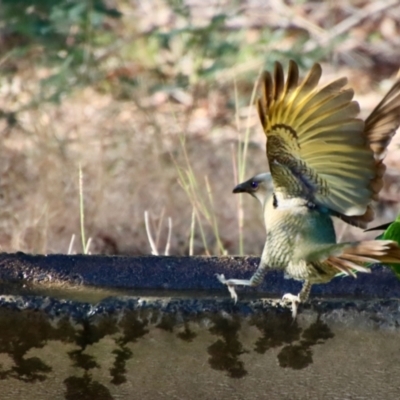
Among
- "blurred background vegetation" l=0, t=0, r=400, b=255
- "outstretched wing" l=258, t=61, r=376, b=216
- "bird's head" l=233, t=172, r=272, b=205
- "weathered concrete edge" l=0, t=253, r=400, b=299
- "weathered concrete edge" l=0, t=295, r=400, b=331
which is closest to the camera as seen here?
"outstretched wing" l=258, t=61, r=376, b=216

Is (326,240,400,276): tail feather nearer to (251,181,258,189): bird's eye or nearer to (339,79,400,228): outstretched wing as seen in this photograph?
(339,79,400,228): outstretched wing

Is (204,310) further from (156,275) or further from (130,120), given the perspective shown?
(130,120)

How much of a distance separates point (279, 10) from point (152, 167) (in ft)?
6.39

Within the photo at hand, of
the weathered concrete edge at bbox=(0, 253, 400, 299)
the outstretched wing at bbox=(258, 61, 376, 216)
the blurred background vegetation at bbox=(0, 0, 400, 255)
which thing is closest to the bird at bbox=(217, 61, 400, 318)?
the outstretched wing at bbox=(258, 61, 376, 216)

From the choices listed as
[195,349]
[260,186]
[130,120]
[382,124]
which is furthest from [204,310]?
[130,120]

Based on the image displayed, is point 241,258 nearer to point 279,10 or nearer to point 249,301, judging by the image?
point 249,301

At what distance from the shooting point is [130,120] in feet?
20.9

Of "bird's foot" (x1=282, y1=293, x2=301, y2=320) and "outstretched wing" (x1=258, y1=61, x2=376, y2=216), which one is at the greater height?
"outstretched wing" (x1=258, y1=61, x2=376, y2=216)

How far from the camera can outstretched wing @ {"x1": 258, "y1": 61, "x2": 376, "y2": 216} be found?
6.95 feet

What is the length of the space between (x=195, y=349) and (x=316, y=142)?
22.9 inches

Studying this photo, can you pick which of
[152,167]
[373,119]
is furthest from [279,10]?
[373,119]

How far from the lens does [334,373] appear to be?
8.00 feet

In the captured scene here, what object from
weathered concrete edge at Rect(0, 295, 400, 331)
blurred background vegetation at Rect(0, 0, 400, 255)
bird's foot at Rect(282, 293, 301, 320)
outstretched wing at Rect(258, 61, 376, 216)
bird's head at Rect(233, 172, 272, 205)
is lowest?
blurred background vegetation at Rect(0, 0, 400, 255)

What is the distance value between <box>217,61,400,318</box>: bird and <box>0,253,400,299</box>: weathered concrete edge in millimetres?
352
